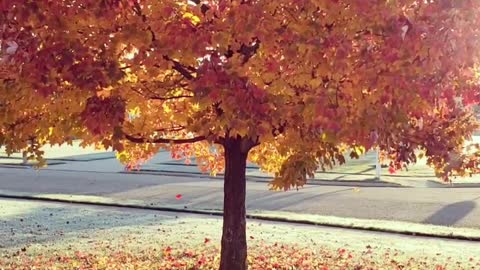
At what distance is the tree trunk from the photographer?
277 inches

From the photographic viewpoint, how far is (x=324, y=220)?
12.4m

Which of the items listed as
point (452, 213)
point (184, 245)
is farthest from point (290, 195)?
point (184, 245)

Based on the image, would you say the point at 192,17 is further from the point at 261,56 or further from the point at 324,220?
the point at 324,220

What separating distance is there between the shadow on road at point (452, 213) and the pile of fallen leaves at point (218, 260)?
347cm

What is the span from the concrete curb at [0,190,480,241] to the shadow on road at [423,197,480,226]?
642 mm

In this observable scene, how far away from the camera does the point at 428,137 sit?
589 centimetres

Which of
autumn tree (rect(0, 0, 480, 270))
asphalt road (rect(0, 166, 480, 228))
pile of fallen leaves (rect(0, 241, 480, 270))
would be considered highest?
autumn tree (rect(0, 0, 480, 270))

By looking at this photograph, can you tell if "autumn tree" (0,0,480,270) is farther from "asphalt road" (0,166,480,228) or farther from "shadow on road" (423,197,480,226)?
"asphalt road" (0,166,480,228)

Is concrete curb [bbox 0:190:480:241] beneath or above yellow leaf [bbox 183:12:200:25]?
beneath

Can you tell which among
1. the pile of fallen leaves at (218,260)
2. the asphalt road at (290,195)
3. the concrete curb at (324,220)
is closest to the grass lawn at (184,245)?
the pile of fallen leaves at (218,260)

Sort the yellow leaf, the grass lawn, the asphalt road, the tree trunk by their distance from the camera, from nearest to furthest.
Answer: the yellow leaf < the tree trunk < the grass lawn < the asphalt road

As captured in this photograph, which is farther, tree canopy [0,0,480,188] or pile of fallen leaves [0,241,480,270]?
pile of fallen leaves [0,241,480,270]

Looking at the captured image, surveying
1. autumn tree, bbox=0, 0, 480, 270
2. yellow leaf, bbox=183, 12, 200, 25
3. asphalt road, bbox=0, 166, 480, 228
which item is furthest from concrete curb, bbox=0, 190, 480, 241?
yellow leaf, bbox=183, 12, 200, 25

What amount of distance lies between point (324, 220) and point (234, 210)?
5517 mm
